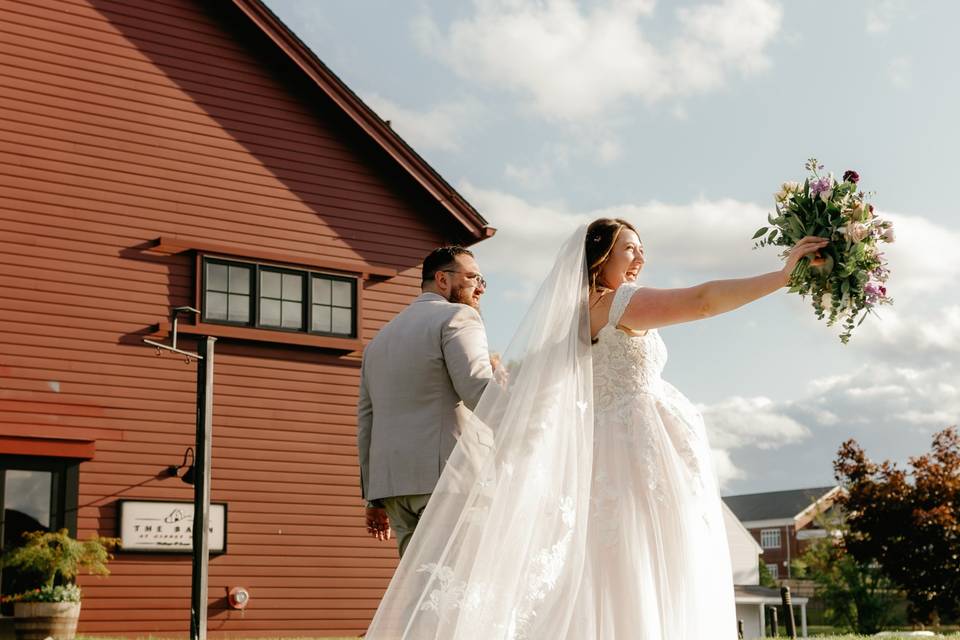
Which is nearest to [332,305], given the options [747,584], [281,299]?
[281,299]

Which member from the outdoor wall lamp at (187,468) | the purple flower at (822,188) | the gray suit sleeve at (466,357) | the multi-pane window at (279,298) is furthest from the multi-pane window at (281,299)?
the purple flower at (822,188)

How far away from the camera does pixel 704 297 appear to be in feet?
15.3

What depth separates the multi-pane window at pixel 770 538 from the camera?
3231 inches

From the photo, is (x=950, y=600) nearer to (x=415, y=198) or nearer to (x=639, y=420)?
(x=415, y=198)

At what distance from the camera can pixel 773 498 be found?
86250mm

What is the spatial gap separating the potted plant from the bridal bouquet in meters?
11.3

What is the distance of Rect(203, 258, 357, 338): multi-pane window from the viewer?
54.2 feet

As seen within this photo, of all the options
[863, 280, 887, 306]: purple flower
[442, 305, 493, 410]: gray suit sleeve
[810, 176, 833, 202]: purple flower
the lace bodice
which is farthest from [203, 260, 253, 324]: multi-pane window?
[863, 280, 887, 306]: purple flower

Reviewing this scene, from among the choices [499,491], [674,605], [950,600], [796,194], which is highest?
[796,194]

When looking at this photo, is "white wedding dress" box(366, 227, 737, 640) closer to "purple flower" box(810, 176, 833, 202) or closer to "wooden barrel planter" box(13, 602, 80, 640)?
"purple flower" box(810, 176, 833, 202)

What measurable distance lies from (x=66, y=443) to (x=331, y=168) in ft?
19.4

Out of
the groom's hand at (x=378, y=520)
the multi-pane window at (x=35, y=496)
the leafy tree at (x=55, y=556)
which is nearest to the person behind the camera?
the groom's hand at (x=378, y=520)

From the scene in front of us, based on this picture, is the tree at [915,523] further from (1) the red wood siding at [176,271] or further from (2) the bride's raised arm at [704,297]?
(2) the bride's raised arm at [704,297]

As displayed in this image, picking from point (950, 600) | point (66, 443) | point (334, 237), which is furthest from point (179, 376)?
point (950, 600)
